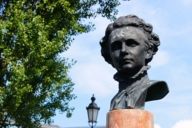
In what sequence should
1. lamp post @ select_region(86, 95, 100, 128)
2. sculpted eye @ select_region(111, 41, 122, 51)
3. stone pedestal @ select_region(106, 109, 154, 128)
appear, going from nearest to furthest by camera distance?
1. stone pedestal @ select_region(106, 109, 154, 128)
2. sculpted eye @ select_region(111, 41, 122, 51)
3. lamp post @ select_region(86, 95, 100, 128)

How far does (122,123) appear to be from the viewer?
28.1ft

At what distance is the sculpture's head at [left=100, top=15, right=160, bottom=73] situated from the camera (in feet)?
28.7

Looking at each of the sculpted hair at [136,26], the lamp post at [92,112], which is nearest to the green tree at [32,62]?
the lamp post at [92,112]

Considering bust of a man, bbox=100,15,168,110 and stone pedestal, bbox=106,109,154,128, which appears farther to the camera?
bust of a man, bbox=100,15,168,110

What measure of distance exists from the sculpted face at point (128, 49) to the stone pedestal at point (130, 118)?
0.60 m

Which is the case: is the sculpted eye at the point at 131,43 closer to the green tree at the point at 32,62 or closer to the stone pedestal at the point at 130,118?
the stone pedestal at the point at 130,118

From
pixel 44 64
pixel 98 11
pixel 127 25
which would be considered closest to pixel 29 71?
pixel 44 64

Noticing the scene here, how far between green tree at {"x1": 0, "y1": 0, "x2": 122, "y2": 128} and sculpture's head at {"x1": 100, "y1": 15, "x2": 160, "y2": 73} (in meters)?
7.62

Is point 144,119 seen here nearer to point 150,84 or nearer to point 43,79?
point 150,84

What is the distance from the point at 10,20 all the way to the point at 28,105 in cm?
235

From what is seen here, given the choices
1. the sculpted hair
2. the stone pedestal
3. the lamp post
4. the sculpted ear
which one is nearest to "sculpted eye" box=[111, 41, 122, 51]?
the sculpted hair

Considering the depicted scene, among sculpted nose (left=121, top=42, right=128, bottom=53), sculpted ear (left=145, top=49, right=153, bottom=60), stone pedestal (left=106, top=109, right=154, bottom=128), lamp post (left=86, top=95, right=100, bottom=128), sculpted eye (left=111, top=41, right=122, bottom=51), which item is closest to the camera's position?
stone pedestal (left=106, top=109, right=154, bottom=128)

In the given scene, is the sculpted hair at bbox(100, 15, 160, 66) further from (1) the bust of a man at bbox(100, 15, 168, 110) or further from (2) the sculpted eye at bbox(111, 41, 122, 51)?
(2) the sculpted eye at bbox(111, 41, 122, 51)

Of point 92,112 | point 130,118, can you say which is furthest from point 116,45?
point 92,112
